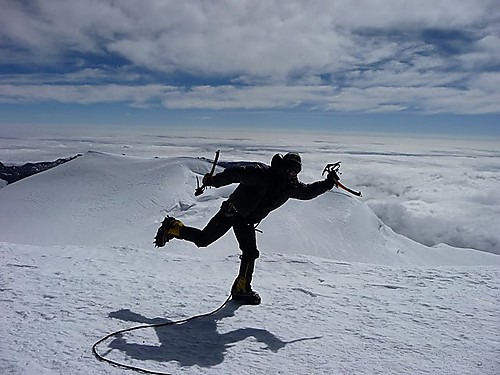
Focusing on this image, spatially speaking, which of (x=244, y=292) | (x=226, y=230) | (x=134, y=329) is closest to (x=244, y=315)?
(x=244, y=292)

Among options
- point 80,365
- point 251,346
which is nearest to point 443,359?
point 251,346

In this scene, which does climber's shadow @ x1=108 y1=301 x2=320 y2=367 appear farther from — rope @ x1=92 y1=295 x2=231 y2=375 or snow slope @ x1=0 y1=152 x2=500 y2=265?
snow slope @ x1=0 y1=152 x2=500 y2=265

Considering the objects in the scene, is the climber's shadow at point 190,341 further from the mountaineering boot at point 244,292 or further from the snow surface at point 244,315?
the mountaineering boot at point 244,292

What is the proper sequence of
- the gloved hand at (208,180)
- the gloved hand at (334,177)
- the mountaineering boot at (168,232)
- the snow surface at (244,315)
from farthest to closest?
the mountaineering boot at (168,232) < the gloved hand at (334,177) < the gloved hand at (208,180) < the snow surface at (244,315)

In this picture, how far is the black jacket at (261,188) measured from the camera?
5.62 metres

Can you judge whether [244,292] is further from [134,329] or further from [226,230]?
[134,329]

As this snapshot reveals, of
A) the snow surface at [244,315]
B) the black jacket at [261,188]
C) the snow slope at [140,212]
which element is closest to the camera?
the snow surface at [244,315]

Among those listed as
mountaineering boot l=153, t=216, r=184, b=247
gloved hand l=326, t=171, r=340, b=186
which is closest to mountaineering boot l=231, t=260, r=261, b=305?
mountaineering boot l=153, t=216, r=184, b=247

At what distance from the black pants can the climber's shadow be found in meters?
1.07

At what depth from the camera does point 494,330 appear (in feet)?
17.7

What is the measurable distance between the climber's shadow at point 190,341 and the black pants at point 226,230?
1.07m

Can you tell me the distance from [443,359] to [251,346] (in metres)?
1.95

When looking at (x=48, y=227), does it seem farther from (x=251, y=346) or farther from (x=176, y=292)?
(x=251, y=346)

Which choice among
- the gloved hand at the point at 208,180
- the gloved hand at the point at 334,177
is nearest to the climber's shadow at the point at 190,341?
the gloved hand at the point at 208,180
